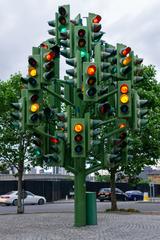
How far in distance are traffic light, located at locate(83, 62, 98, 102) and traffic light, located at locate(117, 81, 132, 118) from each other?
2.45 ft

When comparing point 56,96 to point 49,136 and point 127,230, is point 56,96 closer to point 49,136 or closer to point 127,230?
point 49,136

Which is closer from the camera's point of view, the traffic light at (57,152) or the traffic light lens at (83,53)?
the traffic light at (57,152)

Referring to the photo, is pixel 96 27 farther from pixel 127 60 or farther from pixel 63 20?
pixel 127 60

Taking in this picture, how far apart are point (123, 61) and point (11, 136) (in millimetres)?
11937

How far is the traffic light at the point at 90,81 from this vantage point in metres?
12.9

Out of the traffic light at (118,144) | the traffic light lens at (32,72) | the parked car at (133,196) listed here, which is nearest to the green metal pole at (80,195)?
the traffic light at (118,144)

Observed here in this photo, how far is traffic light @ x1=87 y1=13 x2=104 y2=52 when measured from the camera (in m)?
15.5

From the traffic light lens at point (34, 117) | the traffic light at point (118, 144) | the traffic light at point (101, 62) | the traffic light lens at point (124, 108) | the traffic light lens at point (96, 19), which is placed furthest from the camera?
the traffic light lens at point (96, 19)

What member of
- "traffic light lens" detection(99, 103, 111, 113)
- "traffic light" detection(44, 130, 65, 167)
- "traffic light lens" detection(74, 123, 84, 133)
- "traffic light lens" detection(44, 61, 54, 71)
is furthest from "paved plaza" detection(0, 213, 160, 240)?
"traffic light lens" detection(44, 61, 54, 71)

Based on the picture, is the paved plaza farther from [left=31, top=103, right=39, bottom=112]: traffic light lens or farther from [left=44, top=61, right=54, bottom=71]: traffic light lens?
[left=44, top=61, right=54, bottom=71]: traffic light lens

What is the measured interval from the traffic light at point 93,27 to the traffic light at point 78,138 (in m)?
3.36

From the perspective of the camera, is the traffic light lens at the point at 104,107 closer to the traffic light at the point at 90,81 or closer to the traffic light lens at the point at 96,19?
the traffic light at the point at 90,81

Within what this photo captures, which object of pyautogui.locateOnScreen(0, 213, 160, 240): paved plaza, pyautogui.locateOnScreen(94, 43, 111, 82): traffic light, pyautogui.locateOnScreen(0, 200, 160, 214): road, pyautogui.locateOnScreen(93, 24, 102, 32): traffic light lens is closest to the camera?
pyautogui.locateOnScreen(0, 213, 160, 240): paved plaza

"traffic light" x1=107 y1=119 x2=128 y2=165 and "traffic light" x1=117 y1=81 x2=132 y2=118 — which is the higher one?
"traffic light" x1=117 y1=81 x2=132 y2=118
